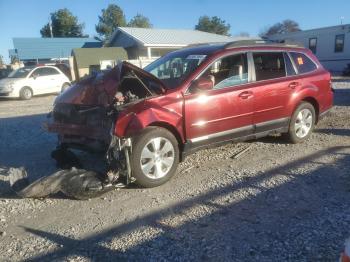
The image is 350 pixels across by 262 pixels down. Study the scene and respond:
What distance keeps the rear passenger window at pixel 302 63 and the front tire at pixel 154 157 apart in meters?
3.00

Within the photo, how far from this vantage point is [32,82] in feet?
57.2

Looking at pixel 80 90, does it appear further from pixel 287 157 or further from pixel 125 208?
pixel 287 157

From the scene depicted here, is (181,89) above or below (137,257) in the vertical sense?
above

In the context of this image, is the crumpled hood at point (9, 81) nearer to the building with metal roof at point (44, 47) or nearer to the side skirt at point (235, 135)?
the side skirt at point (235, 135)

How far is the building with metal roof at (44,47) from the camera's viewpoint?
39025 mm

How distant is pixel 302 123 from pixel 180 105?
2.85m

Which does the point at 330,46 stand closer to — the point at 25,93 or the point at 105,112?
the point at 25,93

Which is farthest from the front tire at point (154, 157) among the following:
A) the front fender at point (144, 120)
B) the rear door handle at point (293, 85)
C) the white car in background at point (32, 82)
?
the white car in background at point (32, 82)

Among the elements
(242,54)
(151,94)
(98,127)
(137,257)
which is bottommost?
(137,257)

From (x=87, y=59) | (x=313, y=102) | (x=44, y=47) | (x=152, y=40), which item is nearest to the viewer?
(x=313, y=102)

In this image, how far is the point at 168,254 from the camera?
10.7 feet

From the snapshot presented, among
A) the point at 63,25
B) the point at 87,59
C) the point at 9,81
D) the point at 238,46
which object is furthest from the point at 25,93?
the point at 63,25

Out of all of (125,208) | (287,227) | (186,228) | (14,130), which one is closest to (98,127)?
(125,208)

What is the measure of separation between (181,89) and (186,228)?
207 centimetres
